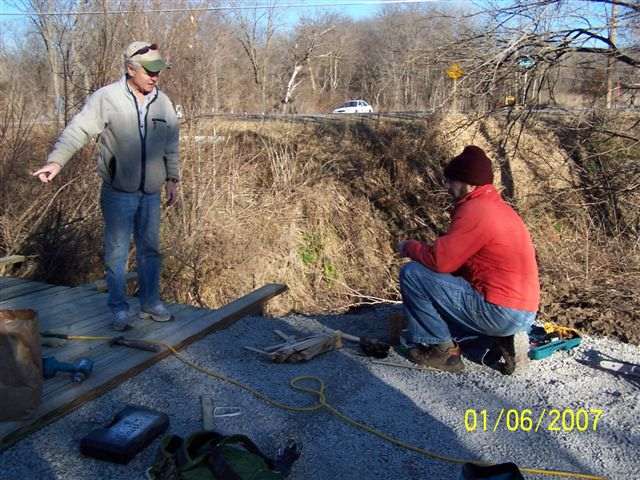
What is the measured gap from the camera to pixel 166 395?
13.1 feet

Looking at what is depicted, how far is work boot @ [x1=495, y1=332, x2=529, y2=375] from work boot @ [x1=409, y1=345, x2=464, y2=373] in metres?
0.30

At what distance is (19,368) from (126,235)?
60.8 inches

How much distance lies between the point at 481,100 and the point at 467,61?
63 centimetres

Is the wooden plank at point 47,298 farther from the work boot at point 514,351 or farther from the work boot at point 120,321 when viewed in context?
the work boot at point 514,351

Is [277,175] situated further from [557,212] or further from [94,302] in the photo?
[94,302]

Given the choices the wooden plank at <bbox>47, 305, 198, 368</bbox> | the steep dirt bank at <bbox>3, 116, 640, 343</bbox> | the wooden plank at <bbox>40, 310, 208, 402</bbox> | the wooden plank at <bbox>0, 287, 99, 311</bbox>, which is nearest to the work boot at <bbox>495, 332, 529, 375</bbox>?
the steep dirt bank at <bbox>3, 116, 640, 343</bbox>

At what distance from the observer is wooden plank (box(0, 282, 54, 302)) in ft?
20.5

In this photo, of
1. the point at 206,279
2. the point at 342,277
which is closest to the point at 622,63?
the point at 342,277

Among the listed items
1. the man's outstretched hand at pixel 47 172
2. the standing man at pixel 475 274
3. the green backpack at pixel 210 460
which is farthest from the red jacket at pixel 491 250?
the man's outstretched hand at pixel 47 172

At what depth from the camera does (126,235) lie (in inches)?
185

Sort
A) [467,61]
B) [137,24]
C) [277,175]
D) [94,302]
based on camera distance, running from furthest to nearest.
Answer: [277,175]
[137,24]
[467,61]
[94,302]

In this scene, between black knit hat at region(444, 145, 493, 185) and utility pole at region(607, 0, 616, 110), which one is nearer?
black knit hat at region(444, 145, 493, 185)

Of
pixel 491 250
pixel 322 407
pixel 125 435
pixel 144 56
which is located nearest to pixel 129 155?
pixel 144 56

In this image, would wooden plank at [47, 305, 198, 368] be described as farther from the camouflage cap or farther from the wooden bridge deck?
the camouflage cap
